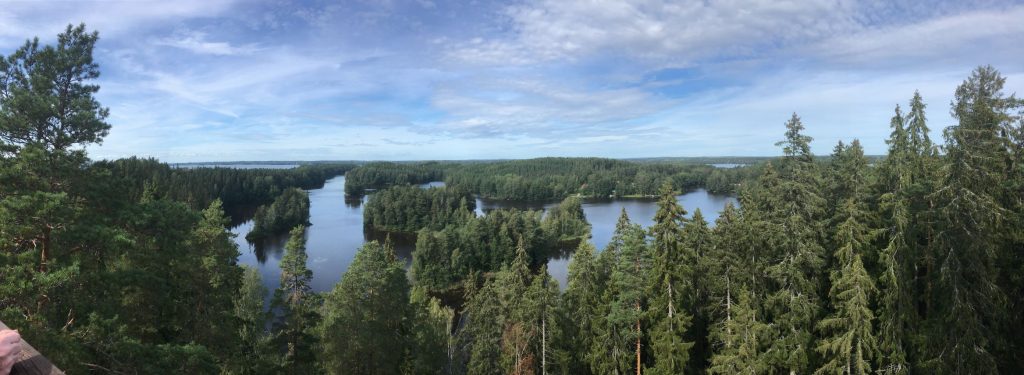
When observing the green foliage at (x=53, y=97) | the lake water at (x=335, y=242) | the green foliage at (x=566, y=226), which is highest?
the green foliage at (x=53, y=97)

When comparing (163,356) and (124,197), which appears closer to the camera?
(163,356)

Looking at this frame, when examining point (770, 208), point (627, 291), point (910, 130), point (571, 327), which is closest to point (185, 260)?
point (627, 291)

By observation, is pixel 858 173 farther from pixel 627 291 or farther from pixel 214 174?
pixel 214 174

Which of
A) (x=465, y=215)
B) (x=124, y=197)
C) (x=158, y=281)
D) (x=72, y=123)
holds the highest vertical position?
(x=72, y=123)

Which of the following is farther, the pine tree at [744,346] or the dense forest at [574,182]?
the dense forest at [574,182]

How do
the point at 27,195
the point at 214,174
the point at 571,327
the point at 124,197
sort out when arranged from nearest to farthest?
1. the point at 27,195
2. the point at 124,197
3. the point at 571,327
4. the point at 214,174

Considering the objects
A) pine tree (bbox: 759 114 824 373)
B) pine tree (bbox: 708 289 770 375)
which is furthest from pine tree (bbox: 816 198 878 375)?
pine tree (bbox: 708 289 770 375)

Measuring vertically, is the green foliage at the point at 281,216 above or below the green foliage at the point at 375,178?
below

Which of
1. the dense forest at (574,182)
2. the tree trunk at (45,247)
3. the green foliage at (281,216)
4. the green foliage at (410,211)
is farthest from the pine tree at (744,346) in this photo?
the dense forest at (574,182)

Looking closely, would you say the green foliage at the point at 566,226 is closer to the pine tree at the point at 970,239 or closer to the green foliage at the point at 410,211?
the green foliage at the point at 410,211
